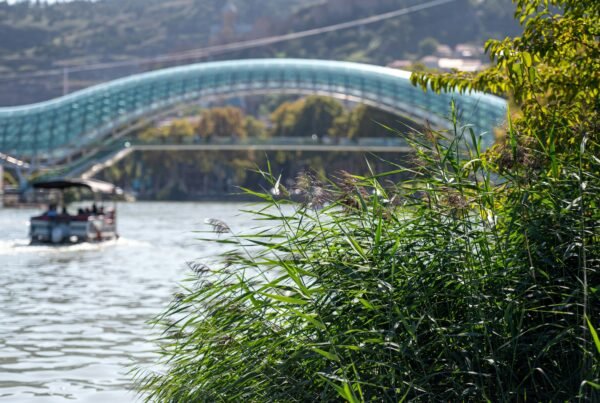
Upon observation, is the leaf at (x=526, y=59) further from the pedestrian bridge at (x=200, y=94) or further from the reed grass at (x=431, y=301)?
the pedestrian bridge at (x=200, y=94)

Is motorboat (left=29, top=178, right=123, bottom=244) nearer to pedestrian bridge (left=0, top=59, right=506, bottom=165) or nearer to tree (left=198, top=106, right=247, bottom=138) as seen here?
pedestrian bridge (left=0, top=59, right=506, bottom=165)

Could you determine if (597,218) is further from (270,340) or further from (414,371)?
(270,340)

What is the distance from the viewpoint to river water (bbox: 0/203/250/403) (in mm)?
11164

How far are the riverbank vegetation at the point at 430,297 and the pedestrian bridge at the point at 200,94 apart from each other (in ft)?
277

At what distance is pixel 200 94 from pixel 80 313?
77.5 metres

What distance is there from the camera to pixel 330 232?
7293mm

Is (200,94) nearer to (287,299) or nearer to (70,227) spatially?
(70,227)

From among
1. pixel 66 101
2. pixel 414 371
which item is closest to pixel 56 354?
pixel 414 371

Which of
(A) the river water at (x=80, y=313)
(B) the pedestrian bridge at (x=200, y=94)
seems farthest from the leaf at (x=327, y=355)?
(B) the pedestrian bridge at (x=200, y=94)

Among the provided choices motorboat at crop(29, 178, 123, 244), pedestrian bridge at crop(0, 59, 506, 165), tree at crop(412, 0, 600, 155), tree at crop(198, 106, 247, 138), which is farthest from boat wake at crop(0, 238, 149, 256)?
tree at crop(198, 106, 247, 138)

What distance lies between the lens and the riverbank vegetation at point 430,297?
634 cm

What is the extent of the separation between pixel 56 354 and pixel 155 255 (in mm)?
19695

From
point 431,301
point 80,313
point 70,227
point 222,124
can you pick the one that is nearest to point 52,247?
point 70,227

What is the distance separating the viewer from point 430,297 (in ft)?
22.1
